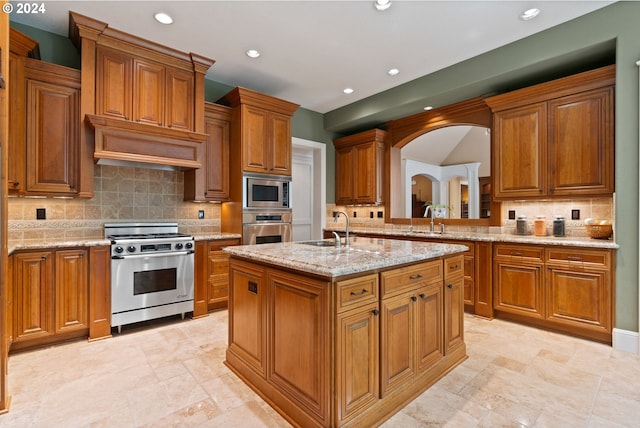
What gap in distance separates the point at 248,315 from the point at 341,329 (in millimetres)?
859

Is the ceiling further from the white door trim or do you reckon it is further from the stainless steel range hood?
the white door trim

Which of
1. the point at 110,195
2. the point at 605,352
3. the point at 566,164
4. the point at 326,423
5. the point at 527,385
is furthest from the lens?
the point at 110,195

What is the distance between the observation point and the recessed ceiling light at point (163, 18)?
2.89m

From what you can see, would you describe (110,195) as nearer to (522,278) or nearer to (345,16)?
(345,16)

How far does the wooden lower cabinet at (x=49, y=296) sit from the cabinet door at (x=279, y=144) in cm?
233

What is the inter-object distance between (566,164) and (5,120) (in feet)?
14.9

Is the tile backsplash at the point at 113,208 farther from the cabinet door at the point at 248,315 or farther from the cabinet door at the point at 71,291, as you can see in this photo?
the cabinet door at the point at 248,315

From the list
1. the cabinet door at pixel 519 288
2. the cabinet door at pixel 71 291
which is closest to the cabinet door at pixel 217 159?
the cabinet door at pixel 71 291

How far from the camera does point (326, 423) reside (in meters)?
1.62

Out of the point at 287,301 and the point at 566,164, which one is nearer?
the point at 287,301

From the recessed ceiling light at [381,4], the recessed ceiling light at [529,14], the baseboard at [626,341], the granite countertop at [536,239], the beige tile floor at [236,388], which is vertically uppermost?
the recessed ceiling light at [381,4]

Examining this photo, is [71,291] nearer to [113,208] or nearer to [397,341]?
[113,208]

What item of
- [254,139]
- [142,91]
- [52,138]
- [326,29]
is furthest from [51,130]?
[326,29]

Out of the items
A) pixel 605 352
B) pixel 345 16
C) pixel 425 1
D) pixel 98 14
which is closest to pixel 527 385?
pixel 605 352
